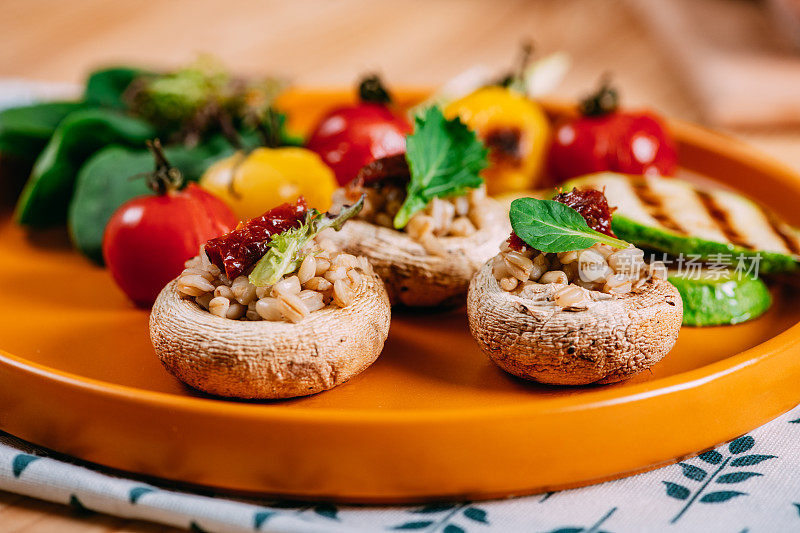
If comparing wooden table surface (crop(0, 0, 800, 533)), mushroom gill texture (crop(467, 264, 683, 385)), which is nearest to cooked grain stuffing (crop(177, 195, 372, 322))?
mushroom gill texture (crop(467, 264, 683, 385))

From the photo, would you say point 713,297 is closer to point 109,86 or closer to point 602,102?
point 602,102

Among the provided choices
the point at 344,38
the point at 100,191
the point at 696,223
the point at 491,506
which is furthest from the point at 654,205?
the point at 344,38

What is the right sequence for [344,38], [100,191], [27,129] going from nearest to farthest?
[100,191]
[27,129]
[344,38]

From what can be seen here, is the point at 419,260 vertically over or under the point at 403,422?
over

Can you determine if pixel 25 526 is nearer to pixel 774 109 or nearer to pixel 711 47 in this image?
pixel 774 109

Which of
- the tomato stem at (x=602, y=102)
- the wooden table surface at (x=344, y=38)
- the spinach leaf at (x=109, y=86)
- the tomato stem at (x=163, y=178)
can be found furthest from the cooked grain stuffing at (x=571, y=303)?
the wooden table surface at (x=344, y=38)

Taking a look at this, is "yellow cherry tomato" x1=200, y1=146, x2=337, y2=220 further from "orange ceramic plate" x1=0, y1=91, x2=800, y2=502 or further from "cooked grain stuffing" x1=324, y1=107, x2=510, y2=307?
"orange ceramic plate" x1=0, y1=91, x2=800, y2=502

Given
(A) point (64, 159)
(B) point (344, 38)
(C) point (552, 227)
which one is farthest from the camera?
(B) point (344, 38)

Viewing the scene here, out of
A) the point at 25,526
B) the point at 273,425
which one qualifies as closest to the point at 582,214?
the point at 273,425
